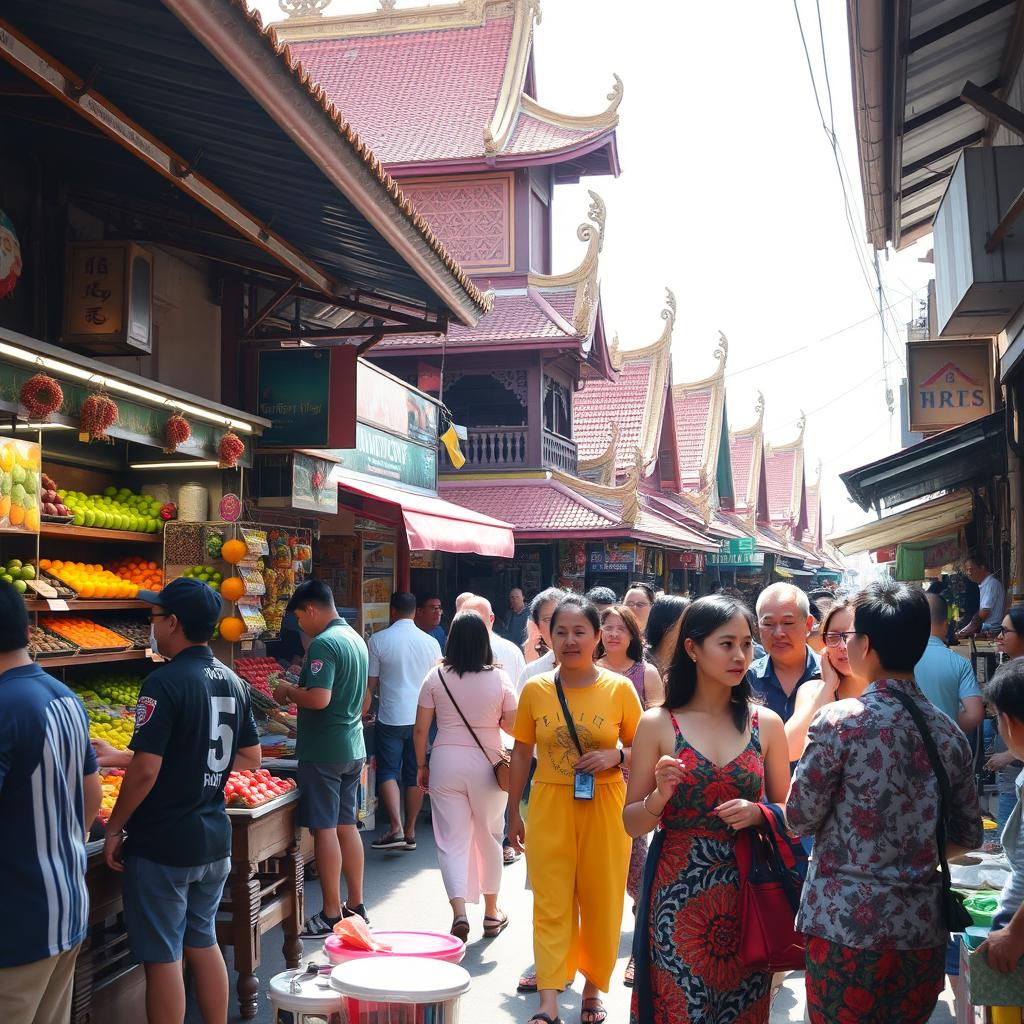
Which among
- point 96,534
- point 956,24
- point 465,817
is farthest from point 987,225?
point 96,534

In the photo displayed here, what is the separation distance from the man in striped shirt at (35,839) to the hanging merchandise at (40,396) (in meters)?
2.22

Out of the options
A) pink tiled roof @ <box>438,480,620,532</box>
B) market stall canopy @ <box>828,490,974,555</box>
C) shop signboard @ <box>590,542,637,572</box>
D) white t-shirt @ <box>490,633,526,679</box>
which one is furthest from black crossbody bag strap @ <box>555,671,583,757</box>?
shop signboard @ <box>590,542,637,572</box>

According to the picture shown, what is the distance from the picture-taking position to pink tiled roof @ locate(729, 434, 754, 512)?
3700 cm

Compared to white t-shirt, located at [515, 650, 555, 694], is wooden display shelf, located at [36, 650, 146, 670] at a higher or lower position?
higher

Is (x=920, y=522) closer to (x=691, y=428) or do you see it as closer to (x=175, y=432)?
(x=175, y=432)

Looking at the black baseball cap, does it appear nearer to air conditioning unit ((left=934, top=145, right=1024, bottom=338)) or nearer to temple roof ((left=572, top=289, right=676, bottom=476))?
air conditioning unit ((left=934, top=145, right=1024, bottom=338))

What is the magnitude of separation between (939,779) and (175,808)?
2.73 metres

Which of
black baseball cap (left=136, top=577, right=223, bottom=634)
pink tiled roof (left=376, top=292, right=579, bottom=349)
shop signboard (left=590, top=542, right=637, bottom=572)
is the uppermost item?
pink tiled roof (left=376, top=292, right=579, bottom=349)

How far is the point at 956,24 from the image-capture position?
7.70 metres

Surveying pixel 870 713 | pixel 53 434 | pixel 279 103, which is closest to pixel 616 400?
pixel 53 434

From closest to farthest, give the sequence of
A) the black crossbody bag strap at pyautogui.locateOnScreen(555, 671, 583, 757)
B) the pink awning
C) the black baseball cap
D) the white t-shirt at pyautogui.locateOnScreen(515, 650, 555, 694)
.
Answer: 1. the black baseball cap
2. the black crossbody bag strap at pyautogui.locateOnScreen(555, 671, 583, 757)
3. the white t-shirt at pyautogui.locateOnScreen(515, 650, 555, 694)
4. the pink awning

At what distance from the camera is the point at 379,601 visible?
12.6 m

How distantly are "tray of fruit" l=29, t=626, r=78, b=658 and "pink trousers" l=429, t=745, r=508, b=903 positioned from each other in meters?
2.15

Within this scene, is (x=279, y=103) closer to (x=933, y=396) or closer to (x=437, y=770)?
(x=437, y=770)
